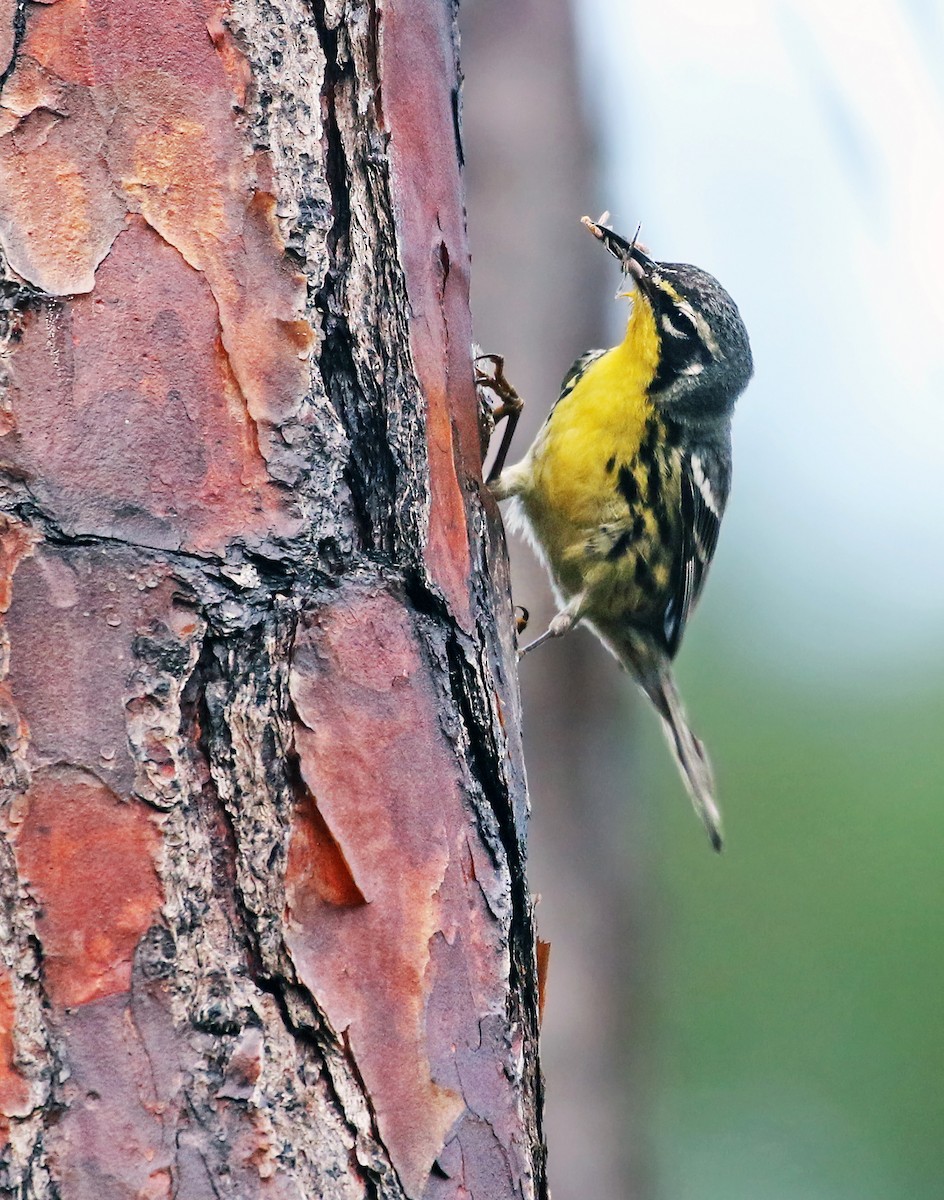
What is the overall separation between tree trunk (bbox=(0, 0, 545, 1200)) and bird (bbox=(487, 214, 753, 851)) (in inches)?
77.4

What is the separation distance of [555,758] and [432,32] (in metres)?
2.97

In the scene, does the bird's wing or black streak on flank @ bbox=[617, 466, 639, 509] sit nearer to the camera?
black streak on flank @ bbox=[617, 466, 639, 509]

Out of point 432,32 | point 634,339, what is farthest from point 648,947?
point 432,32

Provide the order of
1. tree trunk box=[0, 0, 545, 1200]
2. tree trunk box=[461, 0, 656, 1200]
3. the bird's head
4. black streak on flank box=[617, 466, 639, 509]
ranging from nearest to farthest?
tree trunk box=[0, 0, 545, 1200]
the bird's head
black streak on flank box=[617, 466, 639, 509]
tree trunk box=[461, 0, 656, 1200]

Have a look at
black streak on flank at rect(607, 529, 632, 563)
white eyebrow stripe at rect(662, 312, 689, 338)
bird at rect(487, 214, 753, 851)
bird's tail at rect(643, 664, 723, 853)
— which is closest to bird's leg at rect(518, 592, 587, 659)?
bird at rect(487, 214, 753, 851)

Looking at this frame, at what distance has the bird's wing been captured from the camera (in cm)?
407

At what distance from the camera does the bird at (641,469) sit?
3.75 m

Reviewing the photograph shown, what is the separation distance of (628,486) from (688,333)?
496 mm

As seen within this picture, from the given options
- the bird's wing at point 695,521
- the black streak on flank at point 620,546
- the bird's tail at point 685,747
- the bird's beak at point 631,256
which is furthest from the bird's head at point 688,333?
the bird's tail at point 685,747

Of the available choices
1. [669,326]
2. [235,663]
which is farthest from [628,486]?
[235,663]

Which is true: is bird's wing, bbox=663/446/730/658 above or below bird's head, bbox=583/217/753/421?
below

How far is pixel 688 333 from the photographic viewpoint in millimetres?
3822

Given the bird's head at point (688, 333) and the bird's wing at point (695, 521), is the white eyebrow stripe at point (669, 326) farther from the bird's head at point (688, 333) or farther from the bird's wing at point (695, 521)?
the bird's wing at point (695, 521)

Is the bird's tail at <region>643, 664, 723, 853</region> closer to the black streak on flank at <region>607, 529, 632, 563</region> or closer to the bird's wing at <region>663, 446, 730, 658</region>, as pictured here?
the bird's wing at <region>663, 446, 730, 658</region>
